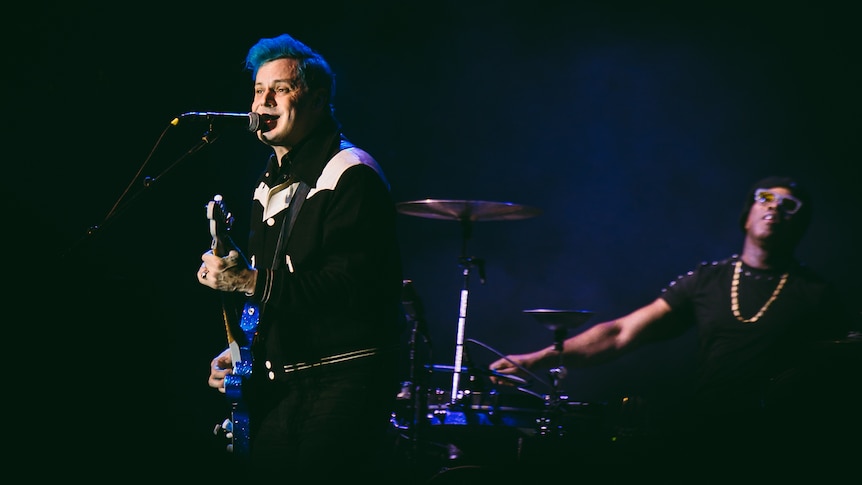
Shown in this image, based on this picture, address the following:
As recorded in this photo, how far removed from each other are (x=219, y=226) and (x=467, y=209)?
213 cm

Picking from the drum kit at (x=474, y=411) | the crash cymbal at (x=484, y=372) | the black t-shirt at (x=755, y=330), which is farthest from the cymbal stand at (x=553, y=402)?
the black t-shirt at (x=755, y=330)

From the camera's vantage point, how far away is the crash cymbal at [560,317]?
4.34m

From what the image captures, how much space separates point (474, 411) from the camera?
4.24m

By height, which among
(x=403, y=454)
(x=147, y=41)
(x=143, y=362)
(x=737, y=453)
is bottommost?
(x=403, y=454)

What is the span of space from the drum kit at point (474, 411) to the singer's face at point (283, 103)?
1.35m

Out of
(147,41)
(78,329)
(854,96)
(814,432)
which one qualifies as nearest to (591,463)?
(814,432)

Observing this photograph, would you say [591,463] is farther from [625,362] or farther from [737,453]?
[625,362]

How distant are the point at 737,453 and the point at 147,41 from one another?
4.07 meters

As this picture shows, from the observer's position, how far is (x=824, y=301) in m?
4.48

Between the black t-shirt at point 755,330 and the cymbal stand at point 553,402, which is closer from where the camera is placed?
the cymbal stand at point 553,402

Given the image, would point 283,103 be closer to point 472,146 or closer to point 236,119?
point 236,119

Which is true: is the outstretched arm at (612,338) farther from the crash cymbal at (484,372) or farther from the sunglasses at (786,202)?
the sunglasses at (786,202)

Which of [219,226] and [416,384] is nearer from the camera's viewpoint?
[219,226]

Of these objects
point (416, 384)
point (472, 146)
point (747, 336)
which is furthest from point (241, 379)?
point (472, 146)
